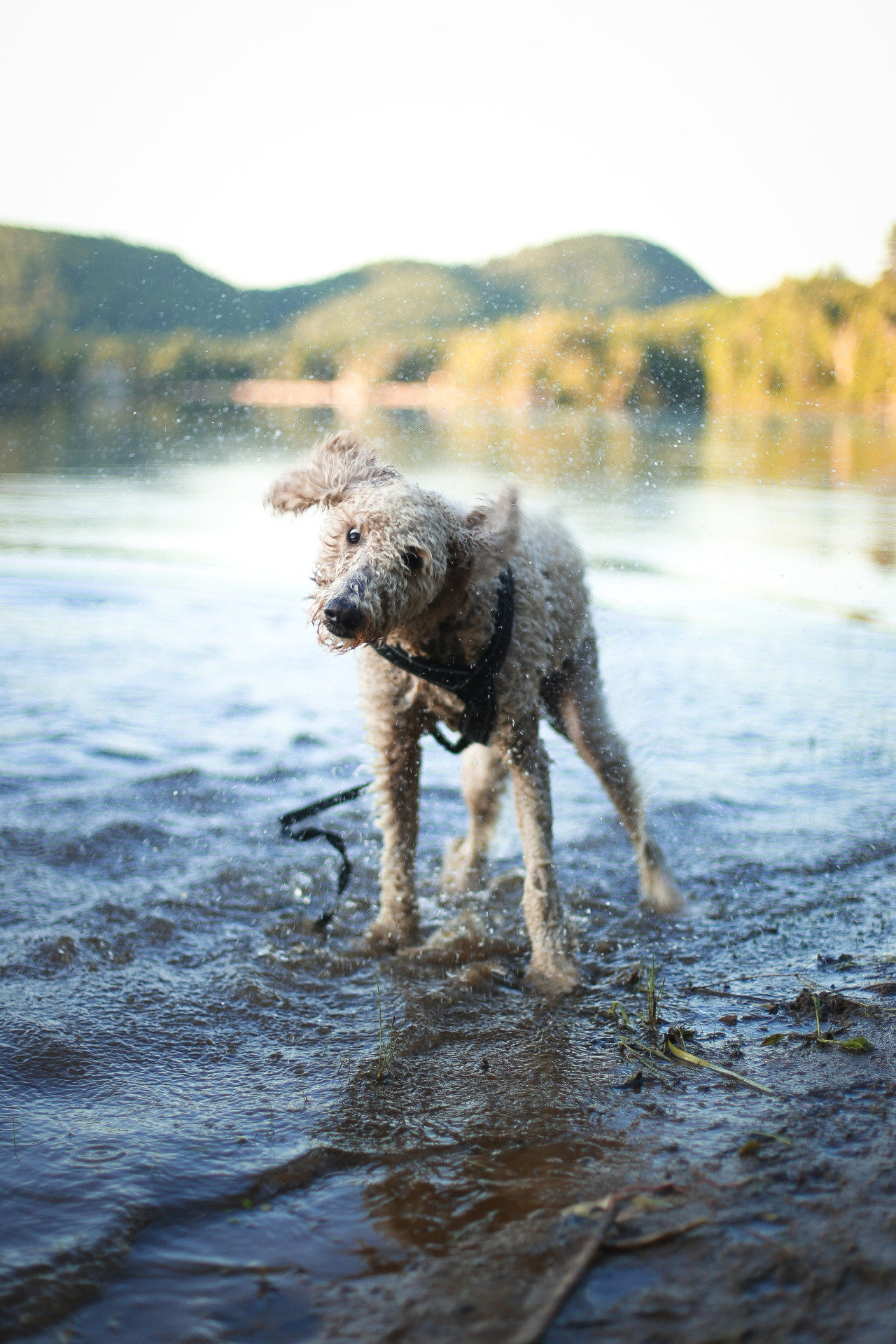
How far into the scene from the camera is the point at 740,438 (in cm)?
3566

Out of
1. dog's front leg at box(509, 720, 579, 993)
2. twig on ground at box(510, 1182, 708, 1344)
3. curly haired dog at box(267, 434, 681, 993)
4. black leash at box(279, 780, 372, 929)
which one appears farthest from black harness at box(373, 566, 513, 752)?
twig on ground at box(510, 1182, 708, 1344)

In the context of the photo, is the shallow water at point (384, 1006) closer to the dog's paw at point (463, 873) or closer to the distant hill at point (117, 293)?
the dog's paw at point (463, 873)

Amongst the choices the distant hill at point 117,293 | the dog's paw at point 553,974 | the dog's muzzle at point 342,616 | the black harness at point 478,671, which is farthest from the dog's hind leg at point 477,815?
the distant hill at point 117,293

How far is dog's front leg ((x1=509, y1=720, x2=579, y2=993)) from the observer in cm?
427

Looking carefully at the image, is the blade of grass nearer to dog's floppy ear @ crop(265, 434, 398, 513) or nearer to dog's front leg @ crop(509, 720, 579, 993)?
dog's front leg @ crop(509, 720, 579, 993)

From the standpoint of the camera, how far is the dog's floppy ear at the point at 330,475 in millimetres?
3928

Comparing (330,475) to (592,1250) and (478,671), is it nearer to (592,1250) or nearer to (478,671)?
(478,671)

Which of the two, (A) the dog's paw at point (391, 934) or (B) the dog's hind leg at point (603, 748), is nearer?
(A) the dog's paw at point (391, 934)

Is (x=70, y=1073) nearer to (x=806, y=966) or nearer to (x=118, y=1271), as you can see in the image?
(x=118, y=1271)

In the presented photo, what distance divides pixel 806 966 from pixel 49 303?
51229 millimetres

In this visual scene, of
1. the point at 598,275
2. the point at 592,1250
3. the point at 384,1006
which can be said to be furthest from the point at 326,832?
the point at 598,275

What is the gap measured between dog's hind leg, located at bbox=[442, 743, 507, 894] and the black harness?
4.13 ft

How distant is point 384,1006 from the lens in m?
3.99

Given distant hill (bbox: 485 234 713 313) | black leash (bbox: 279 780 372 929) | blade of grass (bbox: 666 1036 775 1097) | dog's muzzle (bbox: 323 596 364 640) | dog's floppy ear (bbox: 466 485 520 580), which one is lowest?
blade of grass (bbox: 666 1036 775 1097)
